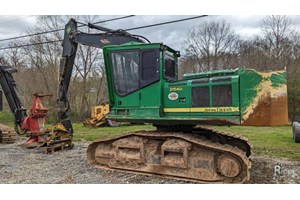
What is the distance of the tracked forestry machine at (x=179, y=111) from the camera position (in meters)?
5.72

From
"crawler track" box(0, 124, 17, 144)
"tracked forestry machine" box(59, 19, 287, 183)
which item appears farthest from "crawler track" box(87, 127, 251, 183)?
"crawler track" box(0, 124, 17, 144)

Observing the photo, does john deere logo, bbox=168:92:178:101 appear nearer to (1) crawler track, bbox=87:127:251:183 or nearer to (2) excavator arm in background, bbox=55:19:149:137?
(1) crawler track, bbox=87:127:251:183

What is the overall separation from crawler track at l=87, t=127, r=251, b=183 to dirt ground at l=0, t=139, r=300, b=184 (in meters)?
0.24

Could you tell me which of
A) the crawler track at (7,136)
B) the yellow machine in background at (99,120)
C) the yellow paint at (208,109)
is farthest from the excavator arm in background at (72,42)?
the yellow machine in background at (99,120)

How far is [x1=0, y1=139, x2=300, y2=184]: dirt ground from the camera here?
6211 mm

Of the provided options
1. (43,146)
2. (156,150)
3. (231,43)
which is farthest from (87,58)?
(156,150)

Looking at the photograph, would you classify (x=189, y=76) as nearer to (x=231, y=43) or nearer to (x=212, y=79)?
(x=212, y=79)

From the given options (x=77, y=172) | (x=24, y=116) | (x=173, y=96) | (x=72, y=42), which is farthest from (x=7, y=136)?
(x=173, y=96)

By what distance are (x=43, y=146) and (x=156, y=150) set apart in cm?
543

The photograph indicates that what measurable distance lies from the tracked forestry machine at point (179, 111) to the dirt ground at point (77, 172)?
376 millimetres

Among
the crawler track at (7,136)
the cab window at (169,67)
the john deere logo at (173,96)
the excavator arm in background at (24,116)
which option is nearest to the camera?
the john deere logo at (173,96)

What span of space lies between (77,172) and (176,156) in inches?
94.6

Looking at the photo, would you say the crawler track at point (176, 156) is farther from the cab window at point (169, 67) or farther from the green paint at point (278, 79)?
the green paint at point (278, 79)

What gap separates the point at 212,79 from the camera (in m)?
6.16
